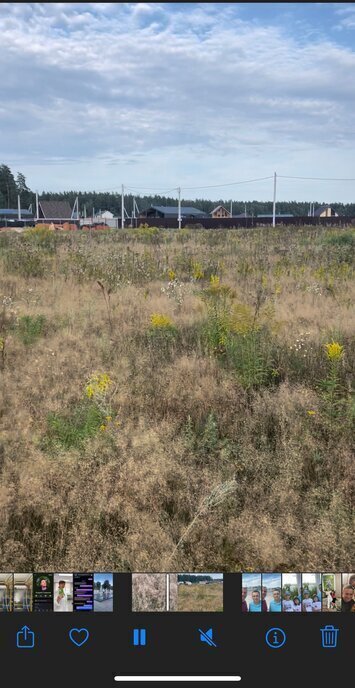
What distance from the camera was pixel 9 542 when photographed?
2.72 metres

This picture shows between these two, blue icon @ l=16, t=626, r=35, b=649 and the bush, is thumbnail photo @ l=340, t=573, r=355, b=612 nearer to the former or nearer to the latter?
blue icon @ l=16, t=626, r=35, b=649

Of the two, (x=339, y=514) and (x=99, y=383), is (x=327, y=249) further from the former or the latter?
(x=339, y=514)

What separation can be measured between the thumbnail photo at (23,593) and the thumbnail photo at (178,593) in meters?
0.30

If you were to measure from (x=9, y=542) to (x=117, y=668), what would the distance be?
1620 millimetres

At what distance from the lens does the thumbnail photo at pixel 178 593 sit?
4.58ft

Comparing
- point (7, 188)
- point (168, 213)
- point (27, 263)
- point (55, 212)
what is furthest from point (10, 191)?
point (27, 263)

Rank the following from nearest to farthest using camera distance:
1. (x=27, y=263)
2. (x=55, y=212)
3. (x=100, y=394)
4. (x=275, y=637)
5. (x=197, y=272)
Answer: (x=275, y=637)
(x=100, y=394)
(x=197, y=272)
(x=27, y=263)
(x=55, y=212)

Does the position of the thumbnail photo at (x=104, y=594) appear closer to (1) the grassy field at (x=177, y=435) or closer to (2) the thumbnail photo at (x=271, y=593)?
(2) the thumbnail photo at (x=271, y=593)

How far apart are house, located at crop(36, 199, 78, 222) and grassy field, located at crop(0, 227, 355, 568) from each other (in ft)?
206

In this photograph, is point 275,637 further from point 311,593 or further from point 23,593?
point 23,593

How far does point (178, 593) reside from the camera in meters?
1.44

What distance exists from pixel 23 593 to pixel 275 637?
2.30 feet

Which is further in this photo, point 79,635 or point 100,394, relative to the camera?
point 100,394

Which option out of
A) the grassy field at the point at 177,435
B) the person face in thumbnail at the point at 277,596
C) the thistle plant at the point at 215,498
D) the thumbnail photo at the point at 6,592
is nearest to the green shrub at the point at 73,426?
the grassy field at the point at 177,435
